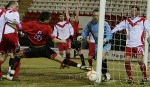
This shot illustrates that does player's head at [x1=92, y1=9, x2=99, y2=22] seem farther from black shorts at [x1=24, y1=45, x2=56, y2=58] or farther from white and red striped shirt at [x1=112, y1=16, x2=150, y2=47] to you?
black shorts at [x1=24, y1=45, x2=56, y2=58]

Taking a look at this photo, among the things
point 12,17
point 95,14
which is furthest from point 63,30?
point 12,17

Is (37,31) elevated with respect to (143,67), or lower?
elevated

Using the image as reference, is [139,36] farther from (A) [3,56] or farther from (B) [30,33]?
(A) [3,56]

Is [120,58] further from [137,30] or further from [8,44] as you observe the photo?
[8,44]

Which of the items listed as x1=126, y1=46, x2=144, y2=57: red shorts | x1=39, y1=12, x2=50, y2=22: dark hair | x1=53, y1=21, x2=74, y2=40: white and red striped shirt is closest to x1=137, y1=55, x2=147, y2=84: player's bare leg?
x1=126, y1=46, x2=144, y2=57: red shorts

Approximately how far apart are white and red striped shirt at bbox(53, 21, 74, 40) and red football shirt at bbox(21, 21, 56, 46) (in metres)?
5.08

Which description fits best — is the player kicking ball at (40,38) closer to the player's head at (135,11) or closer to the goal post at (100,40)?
the goal post at (100,40)

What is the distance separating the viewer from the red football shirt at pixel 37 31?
8430 mm

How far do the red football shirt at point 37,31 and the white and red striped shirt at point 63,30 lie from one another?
5.08 m

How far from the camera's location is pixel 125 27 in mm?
9352

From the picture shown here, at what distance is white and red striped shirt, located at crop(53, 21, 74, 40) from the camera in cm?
1367

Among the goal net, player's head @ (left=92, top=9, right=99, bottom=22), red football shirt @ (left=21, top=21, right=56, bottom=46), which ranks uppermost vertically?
player's head @ (left=92, top=9, right=99, bottom=22)

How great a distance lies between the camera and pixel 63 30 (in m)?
13.7

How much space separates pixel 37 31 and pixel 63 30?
5.25m
